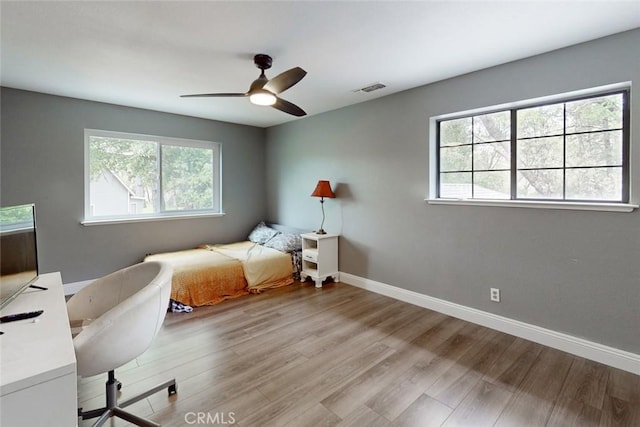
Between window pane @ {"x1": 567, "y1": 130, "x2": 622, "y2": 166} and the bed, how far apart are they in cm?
333

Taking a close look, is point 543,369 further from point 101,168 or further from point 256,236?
point 101,168

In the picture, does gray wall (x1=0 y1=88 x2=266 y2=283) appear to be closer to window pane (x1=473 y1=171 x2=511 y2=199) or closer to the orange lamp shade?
the orange lamp shade

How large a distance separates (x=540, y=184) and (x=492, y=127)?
706mm

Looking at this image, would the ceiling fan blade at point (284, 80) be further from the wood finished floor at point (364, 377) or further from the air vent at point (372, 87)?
the wood finished floor at point (364, 377)

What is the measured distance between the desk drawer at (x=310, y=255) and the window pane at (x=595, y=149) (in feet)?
9.42

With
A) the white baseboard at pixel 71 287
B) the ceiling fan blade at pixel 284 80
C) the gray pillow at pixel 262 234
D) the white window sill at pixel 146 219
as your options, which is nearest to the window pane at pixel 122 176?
the white window sill at pixel 146 219

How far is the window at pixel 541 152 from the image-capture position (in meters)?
2.34

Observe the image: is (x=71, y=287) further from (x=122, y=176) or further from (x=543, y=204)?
(x=543, y=204)

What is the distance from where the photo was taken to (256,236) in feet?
16.8

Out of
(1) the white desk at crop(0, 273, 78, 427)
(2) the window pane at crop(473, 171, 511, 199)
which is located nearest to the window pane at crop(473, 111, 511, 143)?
(2) the window pane at crop(473, 171, 511, 199)

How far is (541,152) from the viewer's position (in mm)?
2676

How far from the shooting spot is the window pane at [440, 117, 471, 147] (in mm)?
3170

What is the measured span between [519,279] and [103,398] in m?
3.30

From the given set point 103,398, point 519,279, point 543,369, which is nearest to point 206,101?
point 103,398
